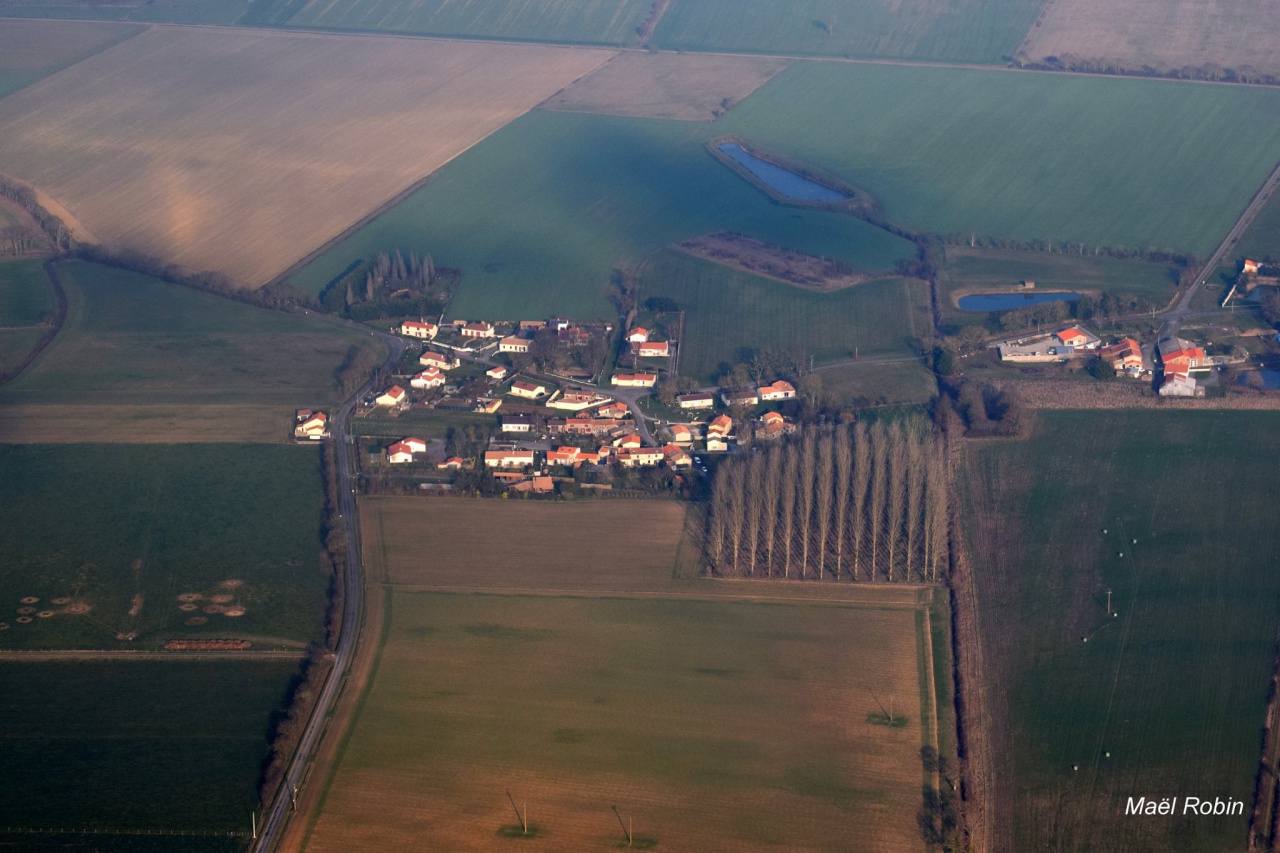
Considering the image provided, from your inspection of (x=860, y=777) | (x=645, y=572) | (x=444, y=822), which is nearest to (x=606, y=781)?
(x=444, y=822)

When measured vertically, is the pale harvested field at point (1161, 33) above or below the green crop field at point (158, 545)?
above

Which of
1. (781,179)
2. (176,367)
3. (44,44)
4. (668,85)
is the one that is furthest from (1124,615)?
(44,44)

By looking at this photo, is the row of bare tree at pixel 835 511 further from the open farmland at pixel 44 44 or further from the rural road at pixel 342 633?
the open farmland at pixel 44 44

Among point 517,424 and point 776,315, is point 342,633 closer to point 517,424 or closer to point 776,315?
point 517,424

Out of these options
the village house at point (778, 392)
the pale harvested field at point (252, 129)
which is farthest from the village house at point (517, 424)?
the pale harvested field at point (252, 129)

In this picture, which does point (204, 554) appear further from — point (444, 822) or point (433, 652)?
point (444, 822)

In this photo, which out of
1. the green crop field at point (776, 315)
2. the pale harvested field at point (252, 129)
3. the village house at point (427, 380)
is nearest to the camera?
the village house at point (427, 380)

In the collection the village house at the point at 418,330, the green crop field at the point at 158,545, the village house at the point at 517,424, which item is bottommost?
the green crop field at the point at 158,545
